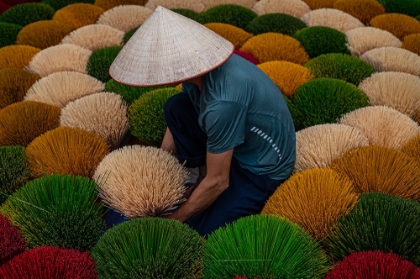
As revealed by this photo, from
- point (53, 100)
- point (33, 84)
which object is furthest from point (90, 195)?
point (33, 84)

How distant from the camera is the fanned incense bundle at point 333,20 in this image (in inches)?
75.8

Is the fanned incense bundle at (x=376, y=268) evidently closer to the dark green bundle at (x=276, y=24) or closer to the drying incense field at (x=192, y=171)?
the drying incense field at (x=192, y=171)

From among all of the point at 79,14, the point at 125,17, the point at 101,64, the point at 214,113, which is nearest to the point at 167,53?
the point at 214,113

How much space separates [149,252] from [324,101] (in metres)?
0.78

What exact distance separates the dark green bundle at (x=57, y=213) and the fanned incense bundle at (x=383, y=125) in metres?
0.72

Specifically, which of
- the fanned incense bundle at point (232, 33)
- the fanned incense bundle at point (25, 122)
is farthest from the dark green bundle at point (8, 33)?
the fanned incense bundle at point (232, 33)

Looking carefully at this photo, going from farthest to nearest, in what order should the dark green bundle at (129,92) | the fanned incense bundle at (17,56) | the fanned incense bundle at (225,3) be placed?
1. the fanned incense bundle at (225,3)
2. the fanned incense bundle at (17,56)
3. the dark green bundle at (129,92)

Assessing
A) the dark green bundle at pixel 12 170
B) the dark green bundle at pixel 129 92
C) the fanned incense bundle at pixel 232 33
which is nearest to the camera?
the dark green bundle at pixel 12 170

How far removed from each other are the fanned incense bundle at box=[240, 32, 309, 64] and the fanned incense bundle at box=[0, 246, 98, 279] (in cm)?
108

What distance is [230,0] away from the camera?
2.19 m

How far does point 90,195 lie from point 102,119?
378 millimetres

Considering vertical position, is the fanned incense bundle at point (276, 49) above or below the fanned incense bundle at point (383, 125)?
above

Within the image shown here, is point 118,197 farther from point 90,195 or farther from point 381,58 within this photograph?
point 381,58

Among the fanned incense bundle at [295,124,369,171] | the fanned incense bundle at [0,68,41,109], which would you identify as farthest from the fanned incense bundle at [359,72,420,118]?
the fanned incense bundle at [0,68,41,109]
